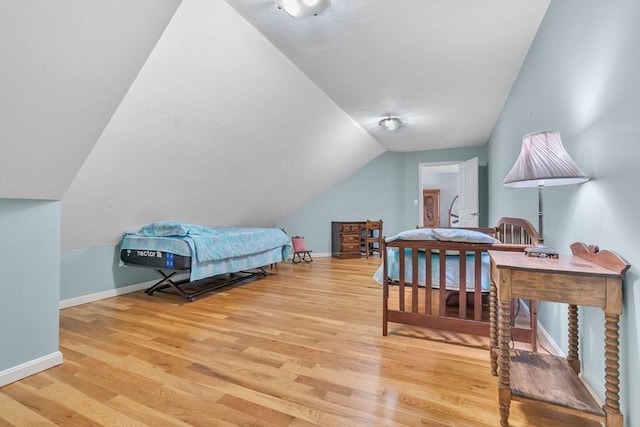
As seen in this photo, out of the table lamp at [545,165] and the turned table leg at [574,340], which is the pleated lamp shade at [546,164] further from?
the turned table leg at [574,340]

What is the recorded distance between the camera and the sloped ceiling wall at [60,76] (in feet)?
4.12

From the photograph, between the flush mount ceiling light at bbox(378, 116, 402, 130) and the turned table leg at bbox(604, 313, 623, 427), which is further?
the flush mount ceiling light at bbox(378, 116, 402, 130)

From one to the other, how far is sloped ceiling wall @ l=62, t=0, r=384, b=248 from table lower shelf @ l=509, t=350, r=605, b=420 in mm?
2700

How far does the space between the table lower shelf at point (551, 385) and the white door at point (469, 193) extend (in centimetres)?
407

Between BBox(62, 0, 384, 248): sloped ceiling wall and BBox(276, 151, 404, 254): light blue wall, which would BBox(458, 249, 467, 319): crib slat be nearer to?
BBox(62, 0, 384, 248): sloped ceiling wall

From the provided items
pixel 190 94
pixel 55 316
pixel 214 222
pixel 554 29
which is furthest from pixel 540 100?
pixel 214 222

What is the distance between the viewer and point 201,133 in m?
2.81

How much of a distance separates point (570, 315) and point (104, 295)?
410 centimetres

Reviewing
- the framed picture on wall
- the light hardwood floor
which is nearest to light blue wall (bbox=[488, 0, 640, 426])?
the light hardwood floor

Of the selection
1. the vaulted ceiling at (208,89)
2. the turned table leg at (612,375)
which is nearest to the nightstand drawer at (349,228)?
the vaulted ceiling at (208,89)

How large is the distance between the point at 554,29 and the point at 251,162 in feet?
9.81

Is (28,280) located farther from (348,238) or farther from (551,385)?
(348,238)

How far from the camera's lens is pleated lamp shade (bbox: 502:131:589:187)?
138 centimetres

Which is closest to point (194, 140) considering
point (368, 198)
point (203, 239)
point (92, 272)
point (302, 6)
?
point (203, 239)
